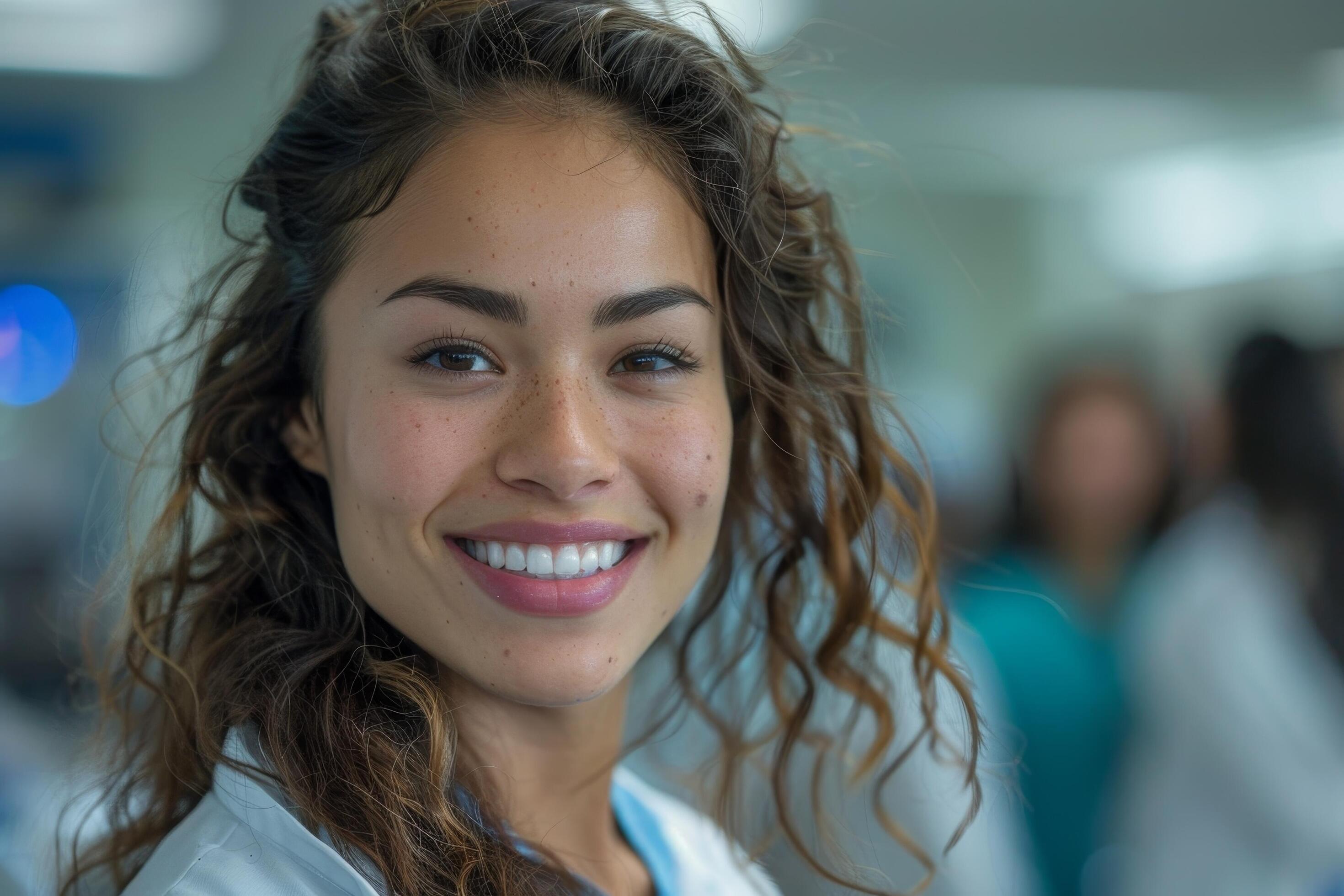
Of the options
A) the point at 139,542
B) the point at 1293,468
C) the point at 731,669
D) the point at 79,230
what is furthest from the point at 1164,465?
the point at 79,230

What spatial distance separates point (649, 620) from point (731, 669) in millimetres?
455

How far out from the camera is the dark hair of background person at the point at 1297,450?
8.26ft

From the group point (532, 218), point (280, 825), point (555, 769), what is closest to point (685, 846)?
point (555, 769)

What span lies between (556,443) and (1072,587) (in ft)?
7.52

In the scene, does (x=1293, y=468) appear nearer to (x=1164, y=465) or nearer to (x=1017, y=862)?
(x=1164, y=465)

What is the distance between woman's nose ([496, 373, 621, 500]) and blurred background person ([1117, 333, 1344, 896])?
1.83 m

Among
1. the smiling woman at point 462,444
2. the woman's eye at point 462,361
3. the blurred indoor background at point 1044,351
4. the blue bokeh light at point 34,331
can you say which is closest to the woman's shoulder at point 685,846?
the smiling woman at point 462,444

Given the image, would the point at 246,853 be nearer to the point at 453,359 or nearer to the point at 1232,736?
the point at 453,359

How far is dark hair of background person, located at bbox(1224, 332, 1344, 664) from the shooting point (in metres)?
2.52

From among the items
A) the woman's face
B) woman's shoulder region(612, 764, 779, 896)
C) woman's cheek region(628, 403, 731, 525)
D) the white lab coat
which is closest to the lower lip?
the woman's face

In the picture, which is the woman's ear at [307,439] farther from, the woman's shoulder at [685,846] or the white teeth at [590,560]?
the woman's shoulder at [685,846]

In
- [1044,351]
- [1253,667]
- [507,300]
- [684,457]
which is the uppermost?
[507,300]

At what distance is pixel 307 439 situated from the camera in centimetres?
117

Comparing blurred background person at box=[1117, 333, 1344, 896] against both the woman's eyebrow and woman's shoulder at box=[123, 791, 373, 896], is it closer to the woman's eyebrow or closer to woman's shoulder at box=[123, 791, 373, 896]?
the woman's eyebrow
